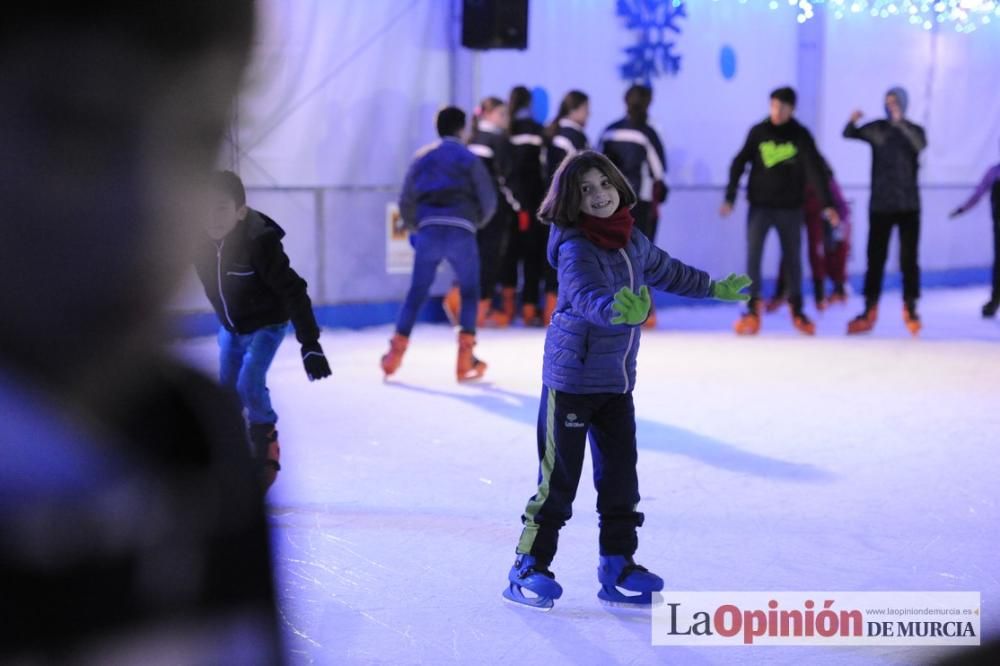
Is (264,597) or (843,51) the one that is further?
(843,51)

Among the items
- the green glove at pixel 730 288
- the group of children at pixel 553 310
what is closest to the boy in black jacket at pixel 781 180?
the group of children at pixel 553 310

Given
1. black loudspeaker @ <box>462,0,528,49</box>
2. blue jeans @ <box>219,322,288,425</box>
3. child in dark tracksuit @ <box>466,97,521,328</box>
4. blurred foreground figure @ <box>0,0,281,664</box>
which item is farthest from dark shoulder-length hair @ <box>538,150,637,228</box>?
black loudspeaker @ <box>462,0,528,49</box>

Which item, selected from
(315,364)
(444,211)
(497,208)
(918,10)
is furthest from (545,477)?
(918,10)

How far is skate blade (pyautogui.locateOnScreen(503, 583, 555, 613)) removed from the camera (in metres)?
2.79

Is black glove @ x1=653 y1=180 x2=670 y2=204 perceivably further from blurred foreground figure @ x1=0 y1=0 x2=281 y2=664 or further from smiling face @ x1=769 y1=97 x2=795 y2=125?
blurred foreground figure @ x1=0 y1=0 x2=281 y2=664

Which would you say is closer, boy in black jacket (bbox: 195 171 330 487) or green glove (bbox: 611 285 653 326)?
green glove (bbox: 611 285 653 326)

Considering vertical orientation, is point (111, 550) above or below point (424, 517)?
above

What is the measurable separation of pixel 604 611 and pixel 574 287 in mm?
731

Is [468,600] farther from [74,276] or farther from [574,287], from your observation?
[74,276]

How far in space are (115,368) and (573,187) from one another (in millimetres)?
2020

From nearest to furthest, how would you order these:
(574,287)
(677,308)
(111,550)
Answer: (111,550) < (574,287) < (677,308)

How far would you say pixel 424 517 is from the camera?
3596 mm

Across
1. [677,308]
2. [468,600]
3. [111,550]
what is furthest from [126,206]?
[677,308]

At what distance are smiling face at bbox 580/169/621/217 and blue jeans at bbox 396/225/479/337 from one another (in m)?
3.19
